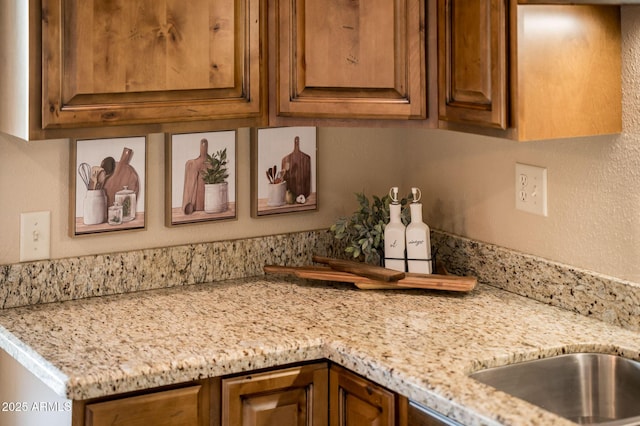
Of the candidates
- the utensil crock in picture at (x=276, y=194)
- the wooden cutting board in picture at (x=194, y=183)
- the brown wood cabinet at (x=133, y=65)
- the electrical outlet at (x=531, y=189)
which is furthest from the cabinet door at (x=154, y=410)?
the electrical outlet at (x=531, y=189)

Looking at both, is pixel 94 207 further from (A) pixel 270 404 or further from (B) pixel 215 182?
(A) pixel 270 404

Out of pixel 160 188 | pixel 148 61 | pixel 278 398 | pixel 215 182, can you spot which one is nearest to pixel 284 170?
pixel 215 182

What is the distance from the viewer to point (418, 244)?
2.54m

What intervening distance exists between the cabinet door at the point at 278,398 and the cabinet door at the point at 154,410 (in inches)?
2.5

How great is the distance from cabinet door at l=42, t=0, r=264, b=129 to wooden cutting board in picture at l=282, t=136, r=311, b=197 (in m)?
0.40

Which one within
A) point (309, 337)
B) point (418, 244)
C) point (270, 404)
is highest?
→ point (418, 244)

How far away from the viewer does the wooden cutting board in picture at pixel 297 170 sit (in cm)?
272

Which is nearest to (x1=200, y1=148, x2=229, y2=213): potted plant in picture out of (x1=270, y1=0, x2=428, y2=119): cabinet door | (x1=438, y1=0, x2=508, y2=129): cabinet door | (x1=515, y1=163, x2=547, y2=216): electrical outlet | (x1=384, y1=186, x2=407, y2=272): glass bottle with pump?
(x1=270, y1=0, x2=428, y2=119): cabinet door

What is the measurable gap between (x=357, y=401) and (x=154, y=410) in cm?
43

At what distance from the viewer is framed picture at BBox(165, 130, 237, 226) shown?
2.55 m

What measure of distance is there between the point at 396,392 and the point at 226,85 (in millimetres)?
831

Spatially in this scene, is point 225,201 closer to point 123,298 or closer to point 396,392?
point 123,298

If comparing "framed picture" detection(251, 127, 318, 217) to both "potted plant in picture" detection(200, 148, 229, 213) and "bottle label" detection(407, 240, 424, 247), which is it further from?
"bottle label" detection(407, 240, 424, 247)

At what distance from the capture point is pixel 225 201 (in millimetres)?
2635
